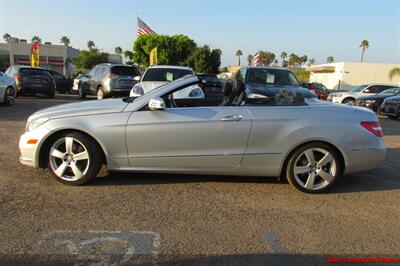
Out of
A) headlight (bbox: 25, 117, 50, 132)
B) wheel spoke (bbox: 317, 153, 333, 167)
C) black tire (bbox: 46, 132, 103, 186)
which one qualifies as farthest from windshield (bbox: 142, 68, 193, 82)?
wheel spoke (bbox: 317, 153, 333, 167)

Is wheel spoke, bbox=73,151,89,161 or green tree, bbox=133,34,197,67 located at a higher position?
green tree, bbox=133,34,197,67

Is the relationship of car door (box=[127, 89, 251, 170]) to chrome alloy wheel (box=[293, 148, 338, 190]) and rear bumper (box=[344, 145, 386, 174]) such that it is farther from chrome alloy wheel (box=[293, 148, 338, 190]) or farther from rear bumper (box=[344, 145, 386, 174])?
rear bumper (box=[344, 145, 386, 174])

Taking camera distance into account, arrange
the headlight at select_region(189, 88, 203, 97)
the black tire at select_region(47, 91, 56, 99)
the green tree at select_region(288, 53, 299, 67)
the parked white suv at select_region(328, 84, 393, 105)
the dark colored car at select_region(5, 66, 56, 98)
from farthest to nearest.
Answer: the green tree at select_region(288, 53, 299, 67) < the parked white suv at select_region(328, 84, 393, 105) < the black tire at select_region(47, 91, 56, 99) < the dark colored car at select_region(5, 66, 56, 98) < the headlight at select_region(189, 88, 203, 97)

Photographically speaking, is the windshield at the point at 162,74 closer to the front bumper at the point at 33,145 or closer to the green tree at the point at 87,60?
the front bumper at the point at 33,145

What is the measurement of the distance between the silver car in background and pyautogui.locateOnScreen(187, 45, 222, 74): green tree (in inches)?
1770

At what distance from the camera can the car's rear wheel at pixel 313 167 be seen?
16.9ft

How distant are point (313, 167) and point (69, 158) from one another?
3.15 metres

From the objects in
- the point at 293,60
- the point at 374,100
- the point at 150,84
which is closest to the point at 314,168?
the point at 150,84

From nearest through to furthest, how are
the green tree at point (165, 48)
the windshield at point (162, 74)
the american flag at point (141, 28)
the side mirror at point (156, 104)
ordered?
the side mirror at point (156, 104) → the windshield at point (162, 74) → the american flag at point (141, 28) → the green tree at point (165, 48)

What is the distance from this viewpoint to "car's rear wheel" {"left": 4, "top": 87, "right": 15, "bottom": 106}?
13652 mm

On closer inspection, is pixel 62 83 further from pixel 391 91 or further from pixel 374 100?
pixel 391 91

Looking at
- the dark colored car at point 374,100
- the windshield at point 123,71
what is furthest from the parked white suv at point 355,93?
the windshield at point 123,71

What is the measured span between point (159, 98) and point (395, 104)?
1403 centimetres

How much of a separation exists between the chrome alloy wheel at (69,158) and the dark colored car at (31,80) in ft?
44.2
